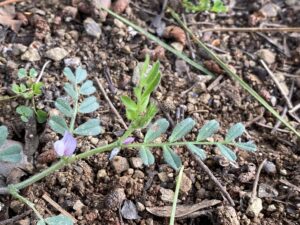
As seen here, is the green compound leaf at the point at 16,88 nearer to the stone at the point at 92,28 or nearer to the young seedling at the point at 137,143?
the young seedling at the point at 137,143

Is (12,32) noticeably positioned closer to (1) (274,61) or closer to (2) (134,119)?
(2) (134,119)

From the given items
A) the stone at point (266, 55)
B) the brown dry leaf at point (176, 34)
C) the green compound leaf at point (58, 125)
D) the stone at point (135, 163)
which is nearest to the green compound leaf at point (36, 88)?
the green compound leaf at point (58, 125)

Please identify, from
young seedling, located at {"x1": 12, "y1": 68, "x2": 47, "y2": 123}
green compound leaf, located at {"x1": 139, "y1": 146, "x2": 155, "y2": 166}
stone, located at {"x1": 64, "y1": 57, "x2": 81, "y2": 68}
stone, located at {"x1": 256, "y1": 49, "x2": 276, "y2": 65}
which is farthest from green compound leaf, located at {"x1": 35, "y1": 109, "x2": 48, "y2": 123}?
stone, located at {"x1": 256, "y1": 49, "x2": 276, "y2": 65}

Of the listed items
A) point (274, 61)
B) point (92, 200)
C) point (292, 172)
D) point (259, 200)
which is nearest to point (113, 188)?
point (92, 200)

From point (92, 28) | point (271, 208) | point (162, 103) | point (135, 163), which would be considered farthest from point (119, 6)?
point (271, 208)

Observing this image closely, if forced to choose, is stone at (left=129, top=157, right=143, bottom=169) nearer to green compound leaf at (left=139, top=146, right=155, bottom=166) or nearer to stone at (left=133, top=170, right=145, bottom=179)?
stone at (left=133, top=170, right=145, bottom=179)

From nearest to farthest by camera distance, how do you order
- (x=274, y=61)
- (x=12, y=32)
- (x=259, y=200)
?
1. (x=259, y=200)
2. (x=12, y=32)
3. (x=274, y=61)
